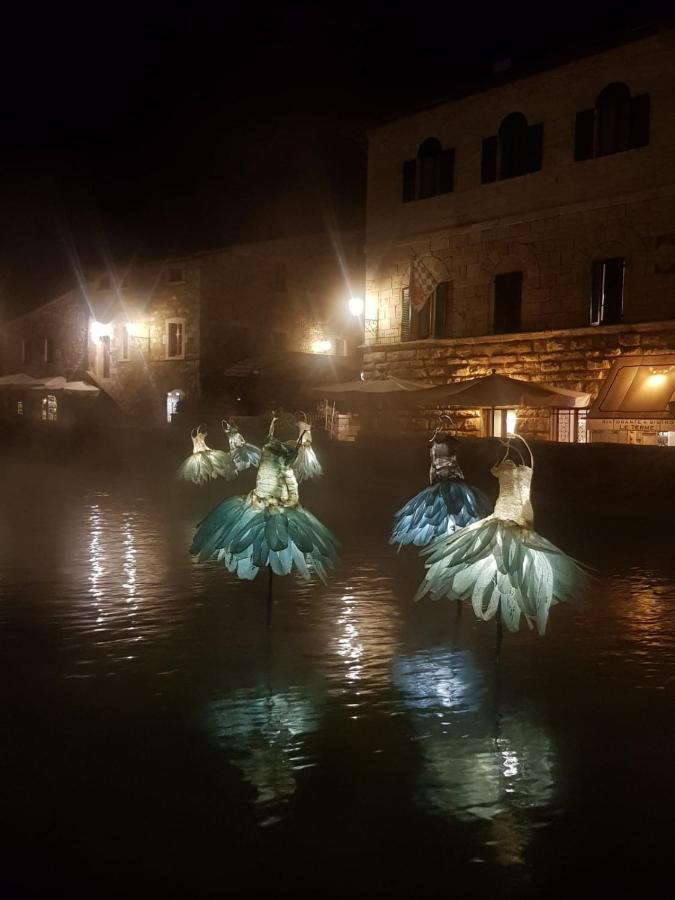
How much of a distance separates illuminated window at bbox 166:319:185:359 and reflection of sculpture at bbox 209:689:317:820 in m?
40.8

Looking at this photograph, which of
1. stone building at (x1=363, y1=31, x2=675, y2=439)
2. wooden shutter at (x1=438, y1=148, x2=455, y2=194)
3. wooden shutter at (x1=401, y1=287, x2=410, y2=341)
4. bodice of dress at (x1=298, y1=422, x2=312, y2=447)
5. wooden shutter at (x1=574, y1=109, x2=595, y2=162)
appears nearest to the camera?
bodice of dress at (x1=298, y1=422, x2=312, y2=447)

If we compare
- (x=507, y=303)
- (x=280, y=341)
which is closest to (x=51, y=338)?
(x=280, y=341)

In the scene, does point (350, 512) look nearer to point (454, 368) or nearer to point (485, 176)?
point (454, 368)

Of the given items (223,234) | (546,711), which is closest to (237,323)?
(223,234)

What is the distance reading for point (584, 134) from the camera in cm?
2584

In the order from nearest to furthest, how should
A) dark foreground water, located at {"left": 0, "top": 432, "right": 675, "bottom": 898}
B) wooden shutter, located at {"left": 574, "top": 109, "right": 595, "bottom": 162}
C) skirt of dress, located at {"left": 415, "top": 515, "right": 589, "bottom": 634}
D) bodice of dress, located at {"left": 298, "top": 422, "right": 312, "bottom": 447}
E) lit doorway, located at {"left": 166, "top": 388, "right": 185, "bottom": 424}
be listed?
dark foreground water, located at {"left": 0, "top": 432, "right": 675, "bottom": 898}, skirt of dress, located at {"left": 415, "top": 515, "right": 589, "bottom": 634}, bodice of dress, located at {"left": 298, "top": 422, "right": 312, "bottom": 447}, wooden shutter, located at {"left": 574, "top": 109, "right": 595, "bottom": 162}, lit doorway, located at {"left": 166, "top": 388, "right": 185, "bottom": 424}

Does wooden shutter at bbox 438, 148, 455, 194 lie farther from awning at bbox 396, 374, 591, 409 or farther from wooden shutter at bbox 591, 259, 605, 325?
awning at bbox 396, 374, 591, 409

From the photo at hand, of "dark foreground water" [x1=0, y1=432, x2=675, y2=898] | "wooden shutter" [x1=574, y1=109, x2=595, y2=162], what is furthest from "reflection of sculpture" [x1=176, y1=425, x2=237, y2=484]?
"wooden shutter" [x1=574, y1=109, x2=595, y2=162]

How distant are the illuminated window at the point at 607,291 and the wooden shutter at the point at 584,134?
10.3 feet

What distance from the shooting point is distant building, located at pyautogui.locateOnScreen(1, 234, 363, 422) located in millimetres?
45719

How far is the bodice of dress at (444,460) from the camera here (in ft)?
38.8

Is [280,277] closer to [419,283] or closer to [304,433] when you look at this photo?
[419,283]

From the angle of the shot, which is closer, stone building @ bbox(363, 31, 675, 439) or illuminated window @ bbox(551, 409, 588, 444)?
stone building @ bbox(363, 31, 675, 439)

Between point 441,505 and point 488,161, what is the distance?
1987 centimetres
